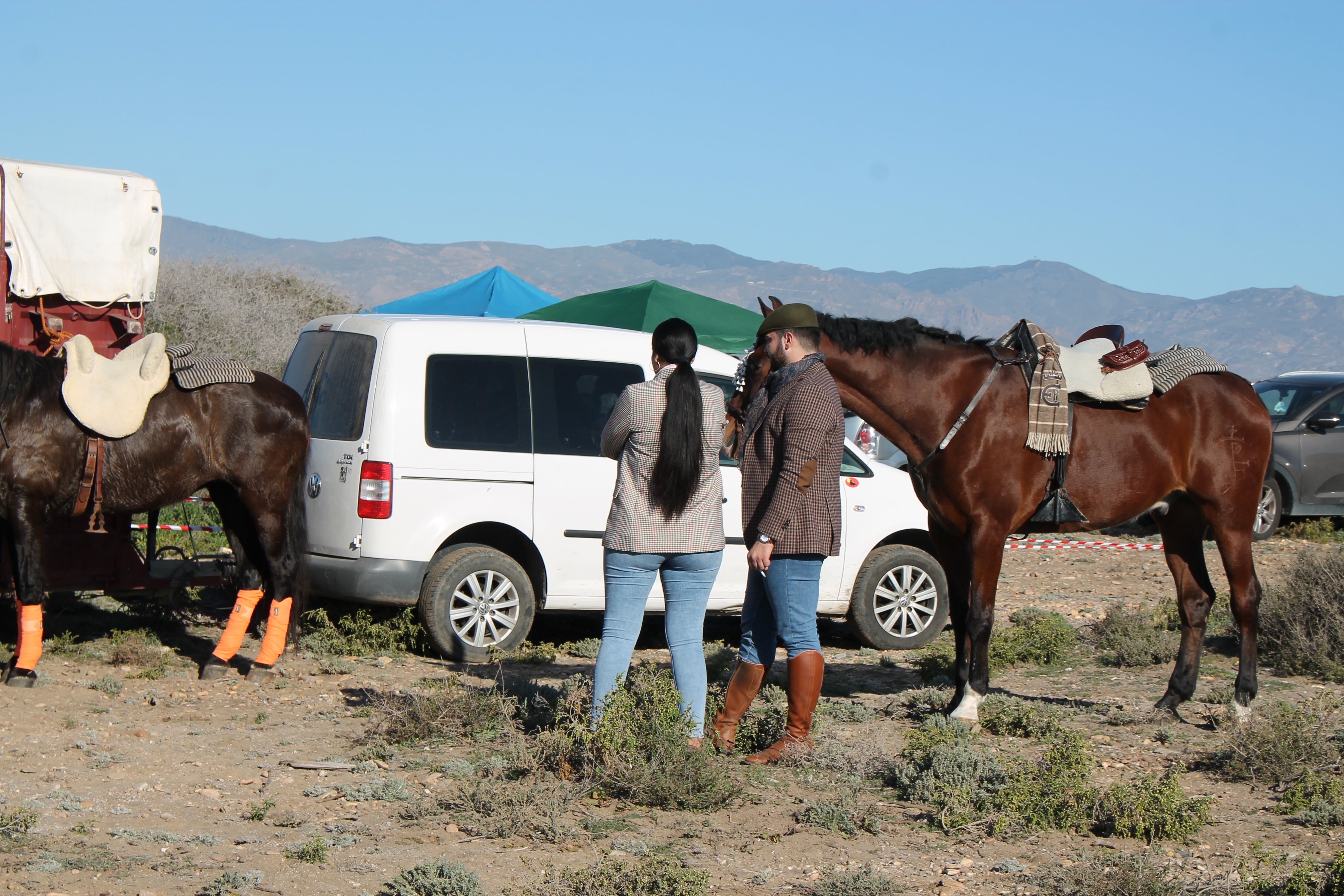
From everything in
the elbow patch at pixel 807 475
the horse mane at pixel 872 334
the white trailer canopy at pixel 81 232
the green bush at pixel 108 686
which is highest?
the white trailer canopy at pixel 81 232

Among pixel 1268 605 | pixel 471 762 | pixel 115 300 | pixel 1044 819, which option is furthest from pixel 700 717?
pixel 1268 605

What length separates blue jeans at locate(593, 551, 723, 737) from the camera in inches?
201

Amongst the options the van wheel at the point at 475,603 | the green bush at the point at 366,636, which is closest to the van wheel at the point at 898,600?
the van wheel at the point at 475,603

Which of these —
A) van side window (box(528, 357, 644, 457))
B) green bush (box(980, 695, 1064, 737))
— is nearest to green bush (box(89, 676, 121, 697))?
van side window (box(528, 357, 644, 457))

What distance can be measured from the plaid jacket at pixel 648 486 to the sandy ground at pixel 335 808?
42.2 inches

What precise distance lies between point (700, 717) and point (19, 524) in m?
4.03

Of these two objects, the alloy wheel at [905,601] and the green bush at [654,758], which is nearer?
the green bush at [654,758]

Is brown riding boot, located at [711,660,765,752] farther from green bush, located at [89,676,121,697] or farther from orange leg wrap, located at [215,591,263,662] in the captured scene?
green bush, located at [89,676,121,697]

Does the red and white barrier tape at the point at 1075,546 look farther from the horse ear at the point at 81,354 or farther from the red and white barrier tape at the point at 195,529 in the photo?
the horse ear at the point at 81,354

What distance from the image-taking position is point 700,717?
5234 mm

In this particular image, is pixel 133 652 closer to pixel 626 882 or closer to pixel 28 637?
pixel 28 637

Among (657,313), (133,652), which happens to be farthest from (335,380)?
(657,313)

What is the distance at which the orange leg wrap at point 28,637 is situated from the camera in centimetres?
659

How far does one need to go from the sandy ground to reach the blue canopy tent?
934cm
